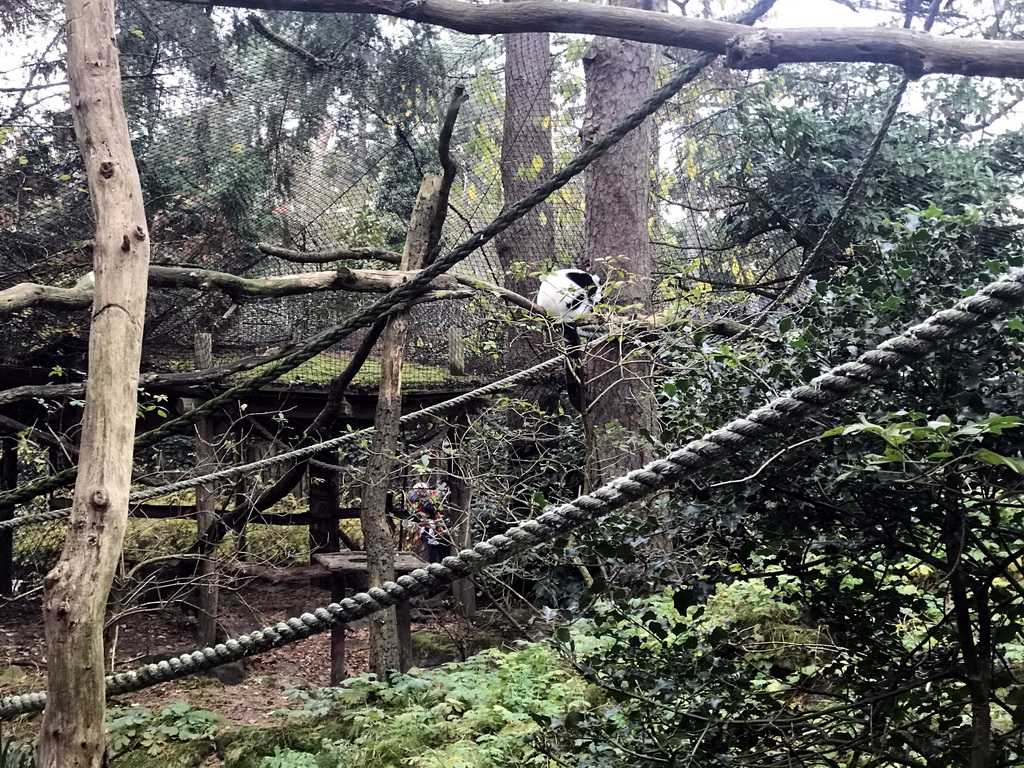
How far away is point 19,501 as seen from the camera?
2.72 m

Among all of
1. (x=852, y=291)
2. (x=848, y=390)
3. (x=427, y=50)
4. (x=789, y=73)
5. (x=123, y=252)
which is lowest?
(x=848, y=390)

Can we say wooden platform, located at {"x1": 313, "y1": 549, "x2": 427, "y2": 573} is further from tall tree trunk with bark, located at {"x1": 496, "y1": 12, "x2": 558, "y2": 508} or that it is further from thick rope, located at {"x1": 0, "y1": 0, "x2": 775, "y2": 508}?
thick rope, located at {"x1": 0, "y1": 0, "x2": 775, "y2": 508}

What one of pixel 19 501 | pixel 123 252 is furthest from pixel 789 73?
pixel 19 501

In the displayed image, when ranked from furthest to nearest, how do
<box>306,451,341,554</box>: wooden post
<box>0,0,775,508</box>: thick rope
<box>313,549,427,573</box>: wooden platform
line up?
<box>306,451,341,554</box>: wooden post → <box>313,549,427,573</box>: wooden platform → <box>0,0,775,508</box>: thick rope

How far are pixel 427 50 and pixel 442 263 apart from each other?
439cm

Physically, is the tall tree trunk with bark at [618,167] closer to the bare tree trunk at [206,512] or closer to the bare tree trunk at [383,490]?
the bare tree trunk at [383,490]

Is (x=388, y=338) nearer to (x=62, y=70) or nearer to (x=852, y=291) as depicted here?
(x=852, y=291)

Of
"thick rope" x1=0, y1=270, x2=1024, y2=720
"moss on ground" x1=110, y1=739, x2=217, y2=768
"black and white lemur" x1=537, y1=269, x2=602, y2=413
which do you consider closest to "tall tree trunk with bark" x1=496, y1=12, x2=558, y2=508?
"black and white lemur" x1=537, y1=269, x2=602, y2=413

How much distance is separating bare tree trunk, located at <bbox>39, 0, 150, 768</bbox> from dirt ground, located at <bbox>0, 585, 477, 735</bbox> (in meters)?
3.11

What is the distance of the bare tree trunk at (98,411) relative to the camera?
1.92 metres

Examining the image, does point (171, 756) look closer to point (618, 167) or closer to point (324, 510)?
point (324, 510)

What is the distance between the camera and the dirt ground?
5.40 m

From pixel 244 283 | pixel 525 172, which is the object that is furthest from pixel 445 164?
pixel 525 172

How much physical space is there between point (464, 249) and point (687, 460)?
1503mm
